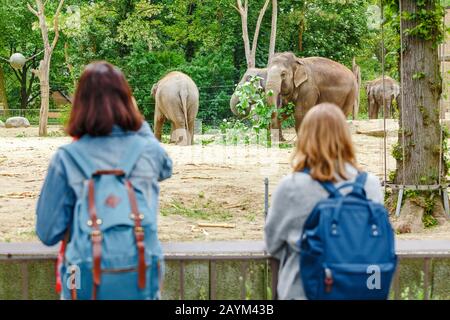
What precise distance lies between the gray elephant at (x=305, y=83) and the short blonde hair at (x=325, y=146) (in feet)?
42.4

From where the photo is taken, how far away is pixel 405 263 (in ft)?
17.2

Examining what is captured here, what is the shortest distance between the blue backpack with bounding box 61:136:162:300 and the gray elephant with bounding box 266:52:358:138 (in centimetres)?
1310

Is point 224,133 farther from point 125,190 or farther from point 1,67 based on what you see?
point 1,67

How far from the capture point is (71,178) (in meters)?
3.52

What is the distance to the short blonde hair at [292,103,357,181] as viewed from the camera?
3523 mm

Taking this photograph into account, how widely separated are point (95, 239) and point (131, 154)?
434 millimetres

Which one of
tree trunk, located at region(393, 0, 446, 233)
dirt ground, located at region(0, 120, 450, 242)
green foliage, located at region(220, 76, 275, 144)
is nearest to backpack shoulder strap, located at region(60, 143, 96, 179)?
dirt ground, located at region(0, 120, 450, 242)

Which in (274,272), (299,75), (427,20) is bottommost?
(274,272)

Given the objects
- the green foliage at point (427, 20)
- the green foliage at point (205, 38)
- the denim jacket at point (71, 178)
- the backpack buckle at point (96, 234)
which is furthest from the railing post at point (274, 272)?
the green foliage at point (205, 38)

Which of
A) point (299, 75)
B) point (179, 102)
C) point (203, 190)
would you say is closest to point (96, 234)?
point (203, 190)

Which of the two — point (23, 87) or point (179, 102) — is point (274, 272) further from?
point (23, 87)

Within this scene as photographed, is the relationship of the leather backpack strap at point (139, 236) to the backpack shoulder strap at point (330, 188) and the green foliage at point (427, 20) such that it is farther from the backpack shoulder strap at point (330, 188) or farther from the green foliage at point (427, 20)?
the green foliage at point (427, 20)

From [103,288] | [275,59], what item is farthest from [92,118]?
[275,59]
